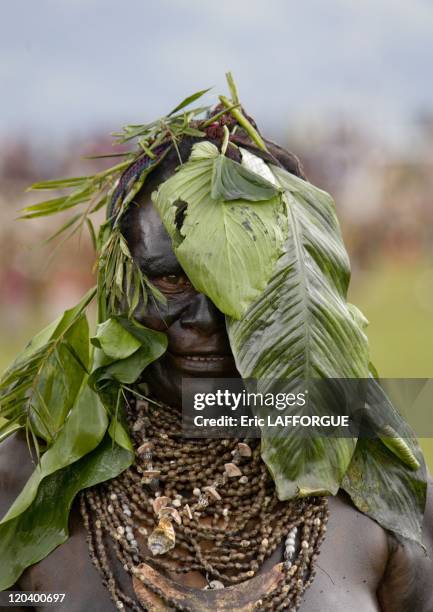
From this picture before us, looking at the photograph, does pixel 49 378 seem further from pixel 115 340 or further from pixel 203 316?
pixel 203 316

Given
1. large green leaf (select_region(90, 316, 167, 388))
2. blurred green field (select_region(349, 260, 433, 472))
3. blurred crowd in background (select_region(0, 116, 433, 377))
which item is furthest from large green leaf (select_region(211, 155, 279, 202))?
blurred green field (select_region(349, 260, 433, 472))

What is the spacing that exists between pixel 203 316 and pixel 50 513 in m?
0.41

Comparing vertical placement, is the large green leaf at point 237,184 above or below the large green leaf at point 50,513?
above

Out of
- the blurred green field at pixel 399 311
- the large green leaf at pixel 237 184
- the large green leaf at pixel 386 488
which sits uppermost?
the large green leaf at pixel 237 184

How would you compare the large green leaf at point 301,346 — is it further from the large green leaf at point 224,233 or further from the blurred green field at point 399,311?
the blurred green field at point 399,311

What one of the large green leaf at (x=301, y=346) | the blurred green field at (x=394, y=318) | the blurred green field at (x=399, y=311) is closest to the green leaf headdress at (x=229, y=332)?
the large green leaf at (x=301, y=346)

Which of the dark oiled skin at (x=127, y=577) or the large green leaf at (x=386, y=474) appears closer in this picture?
the dark oiled skin at (x=127, y=577)

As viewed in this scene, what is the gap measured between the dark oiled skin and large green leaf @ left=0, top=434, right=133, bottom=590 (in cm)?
2

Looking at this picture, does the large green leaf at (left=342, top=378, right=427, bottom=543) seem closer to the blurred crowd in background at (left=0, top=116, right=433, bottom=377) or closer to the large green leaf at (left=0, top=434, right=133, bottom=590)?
the large green leaf at (left=0, top=434, right=133, bottom=590)

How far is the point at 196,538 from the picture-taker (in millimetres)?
1989

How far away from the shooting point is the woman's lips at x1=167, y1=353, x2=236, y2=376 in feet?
6.58

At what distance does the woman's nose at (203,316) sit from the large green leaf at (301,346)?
3 centimetres

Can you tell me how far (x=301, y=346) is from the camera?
1946 millimetres

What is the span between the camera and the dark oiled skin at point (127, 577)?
78.1 inches
